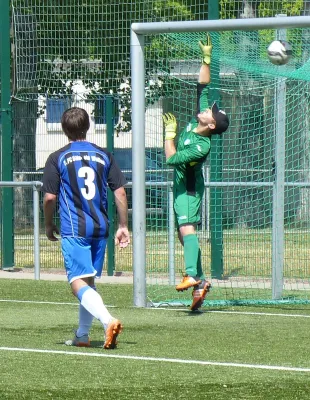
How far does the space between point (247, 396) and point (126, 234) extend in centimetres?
241

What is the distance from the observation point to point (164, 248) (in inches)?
549

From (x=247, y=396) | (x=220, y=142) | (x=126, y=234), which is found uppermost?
(x=220, y=142)

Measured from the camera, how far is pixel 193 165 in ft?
36.4

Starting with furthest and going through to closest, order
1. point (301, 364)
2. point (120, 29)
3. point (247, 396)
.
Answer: point (120, 29), point (301, 364), point (247, 396)

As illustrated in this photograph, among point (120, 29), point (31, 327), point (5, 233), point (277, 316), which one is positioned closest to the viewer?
point (31, 327)

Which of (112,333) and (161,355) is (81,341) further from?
(161,355)

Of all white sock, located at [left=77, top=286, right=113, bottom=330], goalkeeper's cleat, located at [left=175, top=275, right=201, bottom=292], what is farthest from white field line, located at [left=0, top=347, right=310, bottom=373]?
goalkeeper's cleat, located at [left=175, top=275, right=201, bottom=292]

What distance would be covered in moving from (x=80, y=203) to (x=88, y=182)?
167mm

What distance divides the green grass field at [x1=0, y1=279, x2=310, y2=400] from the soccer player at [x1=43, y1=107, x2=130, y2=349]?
0.52 meters

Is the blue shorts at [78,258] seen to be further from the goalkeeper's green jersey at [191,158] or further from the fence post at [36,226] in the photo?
the fence post at [36,226]

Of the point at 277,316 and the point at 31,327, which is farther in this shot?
the point at 277,316

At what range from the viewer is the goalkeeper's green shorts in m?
11.1

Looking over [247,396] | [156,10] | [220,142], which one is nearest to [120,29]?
[156,10]

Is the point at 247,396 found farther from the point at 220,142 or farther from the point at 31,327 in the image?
the point at 220,142
